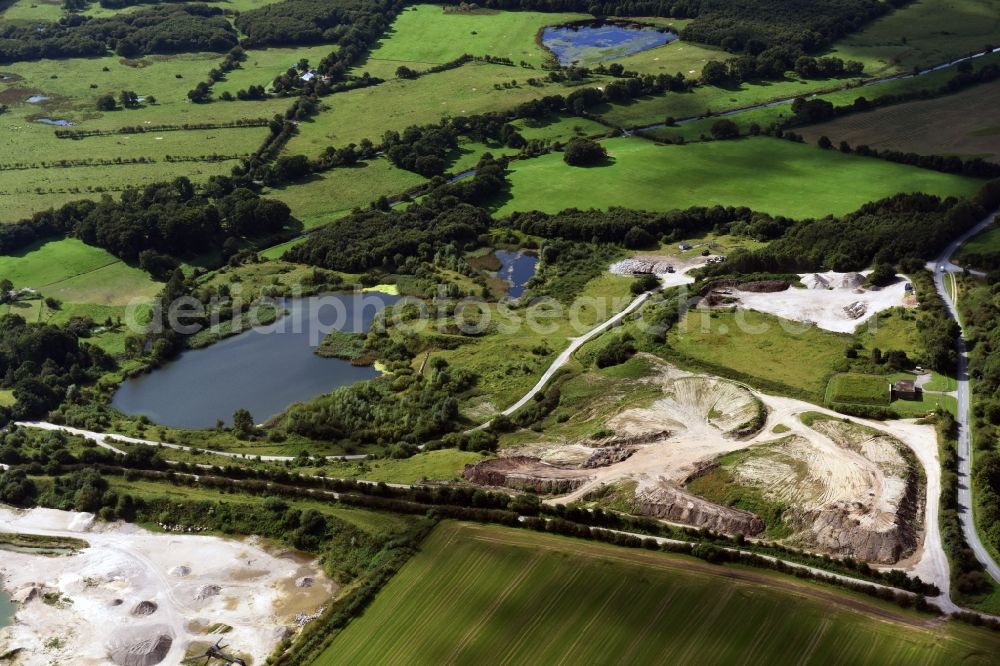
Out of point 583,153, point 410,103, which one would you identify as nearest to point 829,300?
point 583,153

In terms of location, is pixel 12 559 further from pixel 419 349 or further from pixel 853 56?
pixel 853 56

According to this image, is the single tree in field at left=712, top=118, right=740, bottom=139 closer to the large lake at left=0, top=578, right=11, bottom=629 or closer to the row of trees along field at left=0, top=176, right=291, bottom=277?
the row of trees along field at left=0, top=176, right=291, bottom=277

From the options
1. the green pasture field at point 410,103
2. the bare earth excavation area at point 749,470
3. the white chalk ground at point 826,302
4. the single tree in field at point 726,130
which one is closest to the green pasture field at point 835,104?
the single tree in field at point 726,130

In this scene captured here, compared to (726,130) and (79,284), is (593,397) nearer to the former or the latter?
(79,284)

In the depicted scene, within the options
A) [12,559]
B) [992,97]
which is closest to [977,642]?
[12,559]

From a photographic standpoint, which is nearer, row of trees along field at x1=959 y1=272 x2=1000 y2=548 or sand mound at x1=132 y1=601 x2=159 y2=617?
sand mound at x1=132 y1=601 x2=159 y2=617

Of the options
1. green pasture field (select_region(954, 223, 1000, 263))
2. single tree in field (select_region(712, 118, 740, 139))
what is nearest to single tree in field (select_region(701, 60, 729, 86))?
single tree in field (select_region(712, 118, 740, 139))
